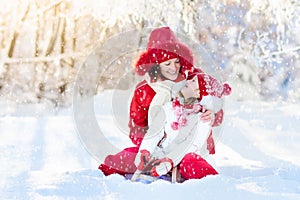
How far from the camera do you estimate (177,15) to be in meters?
8.27

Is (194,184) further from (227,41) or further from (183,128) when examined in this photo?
(227,41)

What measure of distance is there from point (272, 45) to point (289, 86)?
4.72 feet

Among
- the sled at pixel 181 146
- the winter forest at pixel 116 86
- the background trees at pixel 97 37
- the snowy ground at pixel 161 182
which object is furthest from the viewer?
the background trees at pixel 97 37

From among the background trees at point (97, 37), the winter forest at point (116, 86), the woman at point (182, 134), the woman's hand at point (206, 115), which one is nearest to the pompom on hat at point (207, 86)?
the woman at point (182, 134)

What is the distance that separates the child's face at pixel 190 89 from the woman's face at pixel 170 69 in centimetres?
8

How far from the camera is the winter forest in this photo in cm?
255

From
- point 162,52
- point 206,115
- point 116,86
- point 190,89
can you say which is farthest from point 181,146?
point 116,86

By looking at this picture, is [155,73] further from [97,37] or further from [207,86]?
[97,37]

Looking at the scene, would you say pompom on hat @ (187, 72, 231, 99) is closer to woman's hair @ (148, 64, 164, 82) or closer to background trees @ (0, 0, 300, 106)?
woman's hair @ (148, 64, 164, 82)

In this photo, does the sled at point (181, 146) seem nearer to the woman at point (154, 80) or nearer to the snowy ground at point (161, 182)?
the woman at point (154, 80)

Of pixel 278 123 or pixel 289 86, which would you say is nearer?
pixel 278 123

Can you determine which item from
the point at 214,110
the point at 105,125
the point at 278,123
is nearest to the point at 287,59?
the point at 278,123

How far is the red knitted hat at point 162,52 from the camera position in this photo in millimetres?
2904

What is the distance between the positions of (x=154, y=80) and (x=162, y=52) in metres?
0.17
